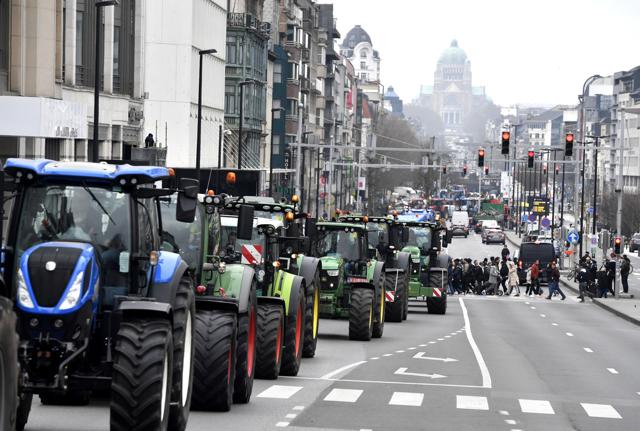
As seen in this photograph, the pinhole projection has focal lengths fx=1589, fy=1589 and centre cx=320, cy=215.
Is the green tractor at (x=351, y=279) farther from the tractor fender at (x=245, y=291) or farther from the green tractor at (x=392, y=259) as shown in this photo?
the tractor fender at (x=245, y=291)

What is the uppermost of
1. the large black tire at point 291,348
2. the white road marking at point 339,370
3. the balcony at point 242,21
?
the balcony at point 242,21

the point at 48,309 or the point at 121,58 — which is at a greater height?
the point at 121,58

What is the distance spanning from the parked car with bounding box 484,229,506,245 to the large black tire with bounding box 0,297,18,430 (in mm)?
125034

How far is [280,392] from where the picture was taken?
62.8 ft

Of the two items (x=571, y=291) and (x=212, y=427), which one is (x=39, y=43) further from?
(x=571, y=291)

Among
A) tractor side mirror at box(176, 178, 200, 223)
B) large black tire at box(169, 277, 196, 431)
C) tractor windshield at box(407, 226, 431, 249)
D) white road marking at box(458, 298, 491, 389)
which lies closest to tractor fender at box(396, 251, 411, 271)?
white road marking at box(458, 298, 491, 389)

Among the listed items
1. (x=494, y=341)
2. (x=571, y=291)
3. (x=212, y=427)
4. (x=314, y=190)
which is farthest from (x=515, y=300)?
(x=314, y=190)

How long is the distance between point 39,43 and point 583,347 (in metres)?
18.5

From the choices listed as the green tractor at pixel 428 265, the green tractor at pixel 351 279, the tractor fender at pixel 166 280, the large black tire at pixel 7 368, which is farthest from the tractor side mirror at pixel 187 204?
the green tractor at pixel 428 265

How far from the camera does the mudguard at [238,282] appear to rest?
58.1ft

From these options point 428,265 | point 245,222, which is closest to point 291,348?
point 245,222

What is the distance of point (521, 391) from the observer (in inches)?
838

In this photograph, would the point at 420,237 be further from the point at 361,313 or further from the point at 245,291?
the point at 245,291

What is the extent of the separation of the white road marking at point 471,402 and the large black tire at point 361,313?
399 inches
